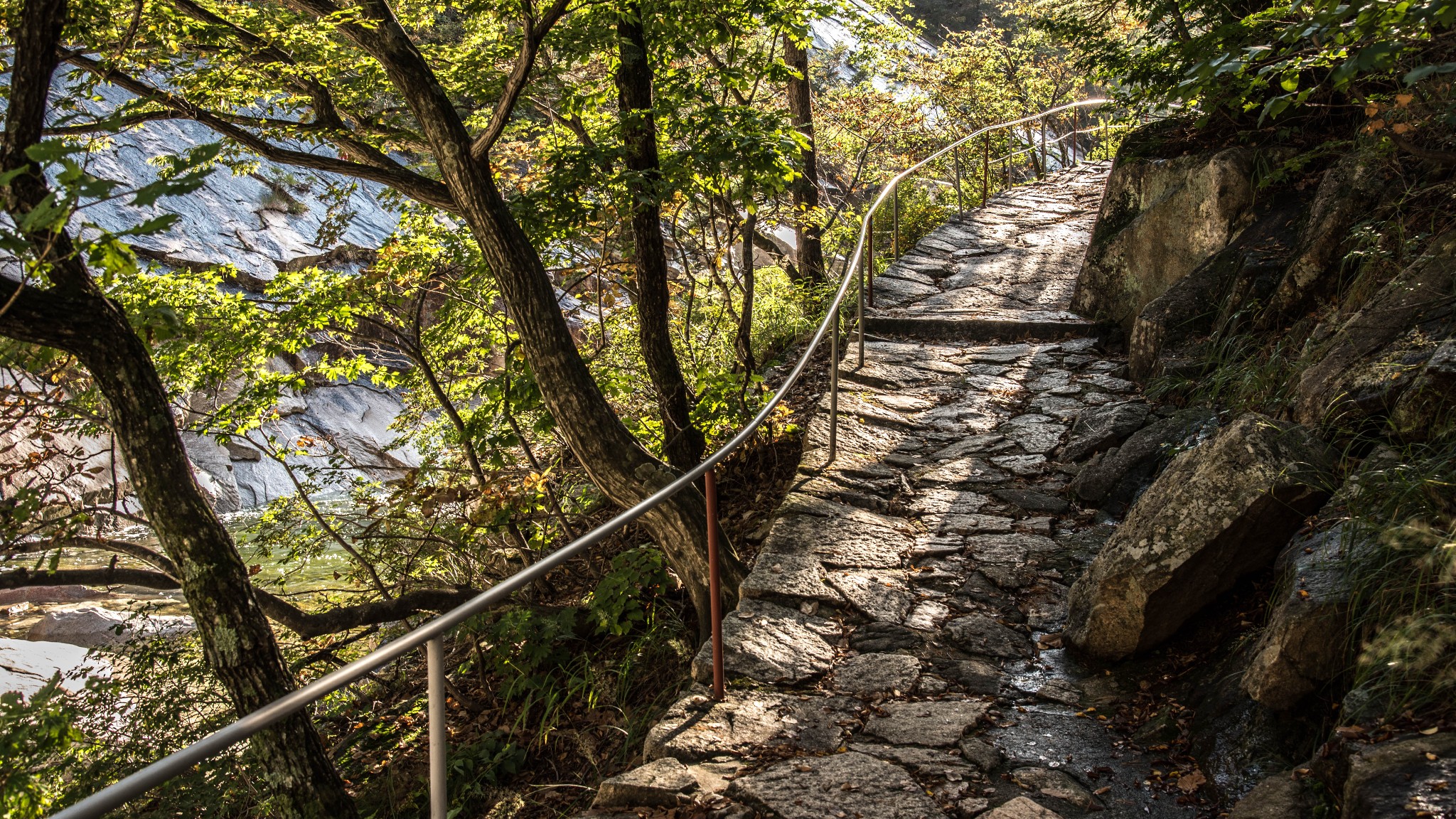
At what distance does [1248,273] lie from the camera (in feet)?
17.1

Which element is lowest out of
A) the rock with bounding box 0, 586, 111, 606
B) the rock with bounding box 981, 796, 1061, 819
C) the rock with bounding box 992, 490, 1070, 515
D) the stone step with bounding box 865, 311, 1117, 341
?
the rock with bounding box 0, 586, 111, 606

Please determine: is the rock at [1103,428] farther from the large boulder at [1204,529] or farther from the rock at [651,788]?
the rock at [651,788]

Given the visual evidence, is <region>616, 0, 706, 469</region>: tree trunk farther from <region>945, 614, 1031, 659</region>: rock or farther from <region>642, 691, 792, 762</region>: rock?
<region>642, 691, 792, 762</region>: rock

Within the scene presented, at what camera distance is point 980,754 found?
2.91 metres

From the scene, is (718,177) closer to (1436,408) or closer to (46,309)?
(46,309)

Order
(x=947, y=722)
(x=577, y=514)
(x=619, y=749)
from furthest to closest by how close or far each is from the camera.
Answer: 1. (x=577, y=514)
2. (x=619, y=749)
3. (x=947, y=722)

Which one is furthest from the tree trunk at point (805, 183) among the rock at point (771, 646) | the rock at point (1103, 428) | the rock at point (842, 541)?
the rock at point (771, 646)

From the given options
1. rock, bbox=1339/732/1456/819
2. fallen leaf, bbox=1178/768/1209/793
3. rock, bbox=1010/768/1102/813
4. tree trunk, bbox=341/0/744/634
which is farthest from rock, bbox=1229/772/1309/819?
tree trunk, bbox=341/0/744/634

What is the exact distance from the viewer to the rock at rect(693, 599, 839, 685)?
3.57 metres

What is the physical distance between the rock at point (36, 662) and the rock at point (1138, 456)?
8053 mm

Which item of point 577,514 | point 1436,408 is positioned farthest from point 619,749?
point 1436,408

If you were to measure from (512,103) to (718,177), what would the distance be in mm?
1304

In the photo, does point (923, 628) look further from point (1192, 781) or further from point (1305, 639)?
point (1305, 639)

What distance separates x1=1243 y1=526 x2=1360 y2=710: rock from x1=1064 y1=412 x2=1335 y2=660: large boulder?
1.23 feet
